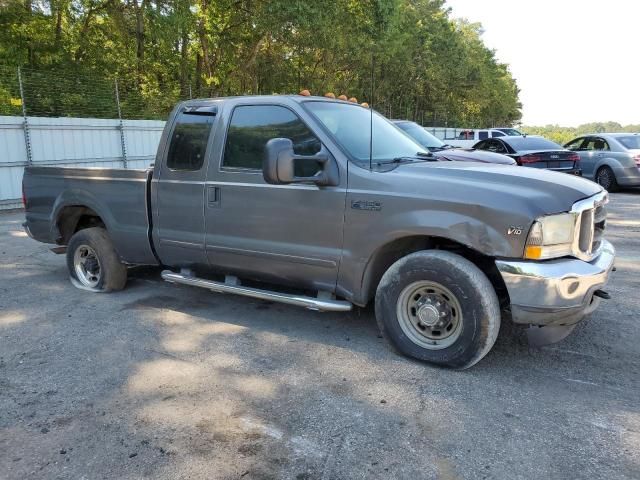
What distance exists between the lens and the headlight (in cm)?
337

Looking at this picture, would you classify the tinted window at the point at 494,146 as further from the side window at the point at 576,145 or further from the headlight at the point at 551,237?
the headlight at the point at 551,237

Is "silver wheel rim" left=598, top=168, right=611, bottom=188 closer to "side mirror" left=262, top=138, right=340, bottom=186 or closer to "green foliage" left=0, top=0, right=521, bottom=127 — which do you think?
"green foliage" left=0, top=0, right=521, bottom=127

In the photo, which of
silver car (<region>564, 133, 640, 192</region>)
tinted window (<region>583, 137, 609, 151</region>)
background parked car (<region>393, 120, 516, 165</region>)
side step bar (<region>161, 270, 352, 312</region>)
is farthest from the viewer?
tinted window (<region>583, 137, 609, 151</region>)

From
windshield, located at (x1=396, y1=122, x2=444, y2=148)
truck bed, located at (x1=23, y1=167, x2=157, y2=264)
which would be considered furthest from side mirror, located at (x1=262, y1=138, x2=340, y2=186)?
windshield, located at (x1=396, y1=122, x2=444, y2=148)

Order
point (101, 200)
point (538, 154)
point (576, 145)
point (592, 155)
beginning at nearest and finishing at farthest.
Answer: point (101, 200), point (538, 154), point (592, 155), point (576, 145)

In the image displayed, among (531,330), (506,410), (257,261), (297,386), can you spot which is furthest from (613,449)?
(257,261)

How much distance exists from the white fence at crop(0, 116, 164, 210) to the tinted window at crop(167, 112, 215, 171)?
326 inches

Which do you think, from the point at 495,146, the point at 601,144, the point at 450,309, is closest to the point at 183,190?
the point at 450,309

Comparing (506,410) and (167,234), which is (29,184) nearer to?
(167,234)

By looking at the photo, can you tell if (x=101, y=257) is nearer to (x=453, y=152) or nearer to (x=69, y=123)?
(x=453, y=152)

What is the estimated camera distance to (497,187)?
11.6 feet

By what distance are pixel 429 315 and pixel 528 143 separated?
11.2 m

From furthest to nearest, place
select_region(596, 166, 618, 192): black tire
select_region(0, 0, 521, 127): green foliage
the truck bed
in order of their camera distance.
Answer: select_region(0, 0, 521, 127): green foliage, select_region(596, 166, 618, 192): black tire, the truck bed

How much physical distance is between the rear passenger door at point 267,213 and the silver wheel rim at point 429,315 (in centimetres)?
63
